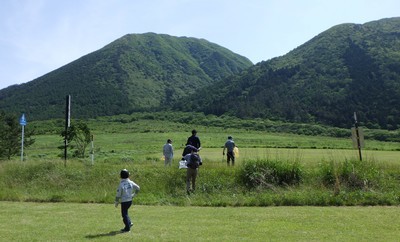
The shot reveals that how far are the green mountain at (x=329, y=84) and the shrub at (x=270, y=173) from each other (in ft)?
269

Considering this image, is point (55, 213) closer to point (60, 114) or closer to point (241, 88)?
point (241, 88)

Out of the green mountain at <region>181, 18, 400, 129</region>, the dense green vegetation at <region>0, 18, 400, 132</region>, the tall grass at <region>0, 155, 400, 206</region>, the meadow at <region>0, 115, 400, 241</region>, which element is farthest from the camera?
the dense green vegetation at <region>0, 18, 400, 132</region>

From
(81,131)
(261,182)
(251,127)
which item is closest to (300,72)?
(251,127)

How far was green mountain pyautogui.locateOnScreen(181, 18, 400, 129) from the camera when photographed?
96.9m

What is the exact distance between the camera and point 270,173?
1602cm

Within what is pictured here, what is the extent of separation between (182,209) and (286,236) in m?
4.71

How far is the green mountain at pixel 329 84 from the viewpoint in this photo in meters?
96.9

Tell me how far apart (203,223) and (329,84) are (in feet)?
347

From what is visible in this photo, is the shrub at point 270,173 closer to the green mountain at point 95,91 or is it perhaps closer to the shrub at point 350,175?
the shrub at point 350,175

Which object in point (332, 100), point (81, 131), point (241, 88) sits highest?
point (241, 88)

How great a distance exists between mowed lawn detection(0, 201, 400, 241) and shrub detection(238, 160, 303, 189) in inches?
130

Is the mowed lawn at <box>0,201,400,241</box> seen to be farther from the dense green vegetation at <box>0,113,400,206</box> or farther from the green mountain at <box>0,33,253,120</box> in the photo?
the green mountain at <box>0,33,253,120</box>

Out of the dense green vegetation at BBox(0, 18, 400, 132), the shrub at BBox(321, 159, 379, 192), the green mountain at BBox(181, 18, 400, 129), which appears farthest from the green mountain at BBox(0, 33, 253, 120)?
the shrub at BBox(321, 159, 379, 192)

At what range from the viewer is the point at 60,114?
5655 inches
